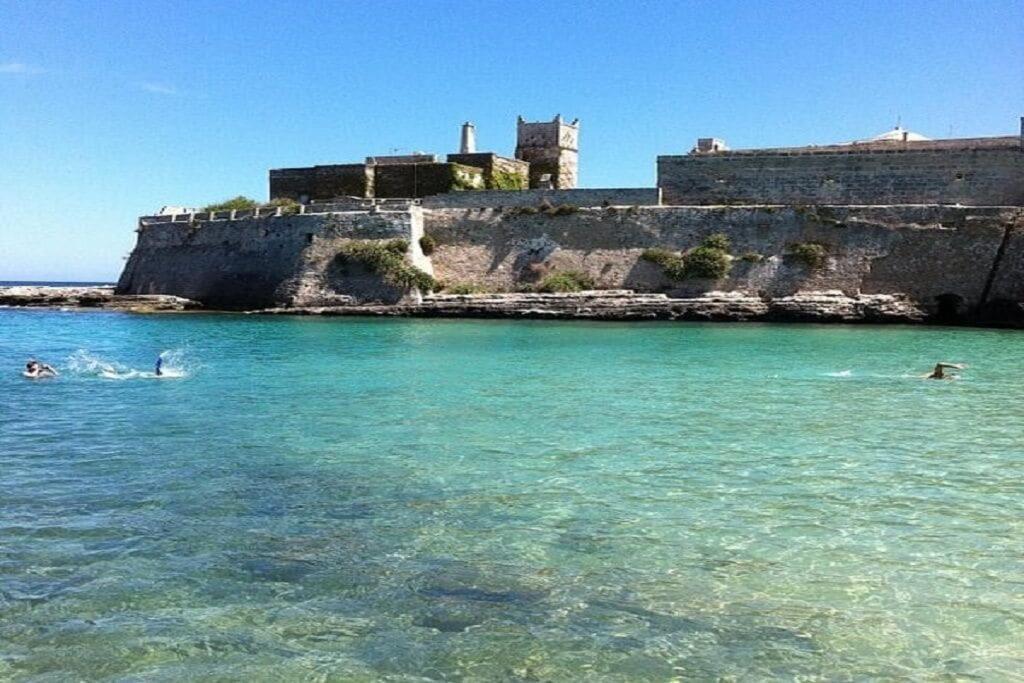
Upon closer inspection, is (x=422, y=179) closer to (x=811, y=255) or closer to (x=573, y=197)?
(x=573, y=197)

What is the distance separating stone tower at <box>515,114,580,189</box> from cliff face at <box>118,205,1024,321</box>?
388 inches

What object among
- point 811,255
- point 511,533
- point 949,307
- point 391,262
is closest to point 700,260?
point 811,255

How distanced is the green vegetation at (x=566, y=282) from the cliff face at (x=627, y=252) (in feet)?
0.96

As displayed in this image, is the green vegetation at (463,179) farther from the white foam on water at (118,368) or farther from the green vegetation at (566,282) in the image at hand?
the white foam on water at (118,368)

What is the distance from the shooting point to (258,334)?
26.5 m

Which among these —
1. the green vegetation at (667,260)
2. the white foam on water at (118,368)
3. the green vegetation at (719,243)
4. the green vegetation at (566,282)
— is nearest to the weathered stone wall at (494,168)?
the green vegetation at (566,282)

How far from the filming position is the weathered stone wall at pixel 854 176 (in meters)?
32.9

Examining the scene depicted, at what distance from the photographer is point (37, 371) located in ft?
53.9

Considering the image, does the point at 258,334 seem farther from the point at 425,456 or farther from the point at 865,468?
the point at 865,468

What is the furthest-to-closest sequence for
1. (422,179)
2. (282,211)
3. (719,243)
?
(422,179) < (282,211) < (719,243)

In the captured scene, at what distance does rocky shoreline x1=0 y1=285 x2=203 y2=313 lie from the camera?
39188mm

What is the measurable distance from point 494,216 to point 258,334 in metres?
13.4

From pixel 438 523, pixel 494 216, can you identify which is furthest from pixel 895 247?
pixel 438 523

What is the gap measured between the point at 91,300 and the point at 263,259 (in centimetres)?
1017
